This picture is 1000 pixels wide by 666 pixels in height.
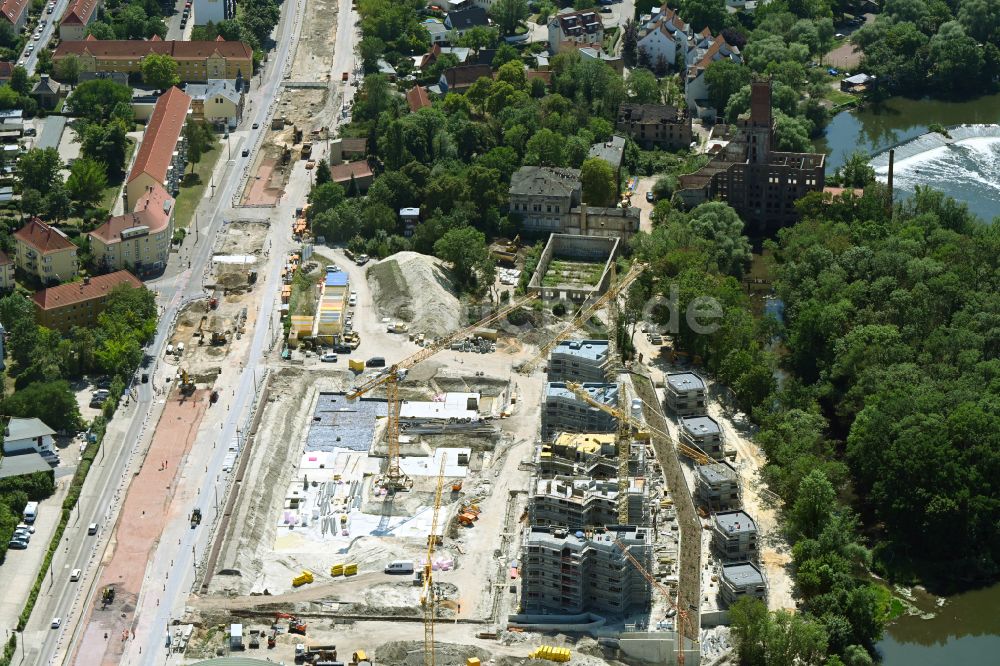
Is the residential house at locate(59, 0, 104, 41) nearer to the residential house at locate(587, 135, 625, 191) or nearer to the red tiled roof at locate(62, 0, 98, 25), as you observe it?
the red tiled roof at locate(62, 0, 98, 25)

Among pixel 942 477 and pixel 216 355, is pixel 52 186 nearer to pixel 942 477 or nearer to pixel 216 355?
pixel 216 355

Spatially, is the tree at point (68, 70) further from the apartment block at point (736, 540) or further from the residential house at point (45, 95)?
the apartment block at point (736, 540)

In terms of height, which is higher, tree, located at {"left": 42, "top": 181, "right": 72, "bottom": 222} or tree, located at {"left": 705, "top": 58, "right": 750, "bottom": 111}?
tree, located at {"left": 42, "top": 181, "right": 72, "bottom": 222}

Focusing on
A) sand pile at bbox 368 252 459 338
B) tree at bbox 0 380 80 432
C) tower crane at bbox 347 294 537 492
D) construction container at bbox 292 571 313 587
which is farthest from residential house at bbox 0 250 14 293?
construction container at bbox 292 571 313 587

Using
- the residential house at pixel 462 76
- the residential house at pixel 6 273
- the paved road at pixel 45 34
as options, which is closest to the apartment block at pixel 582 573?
the residential house at pixel 6 273

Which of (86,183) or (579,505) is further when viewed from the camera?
(86,183)

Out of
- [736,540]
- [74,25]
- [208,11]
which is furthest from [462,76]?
[736,540]

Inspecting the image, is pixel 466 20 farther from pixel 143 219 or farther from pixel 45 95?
pixel 143 219
